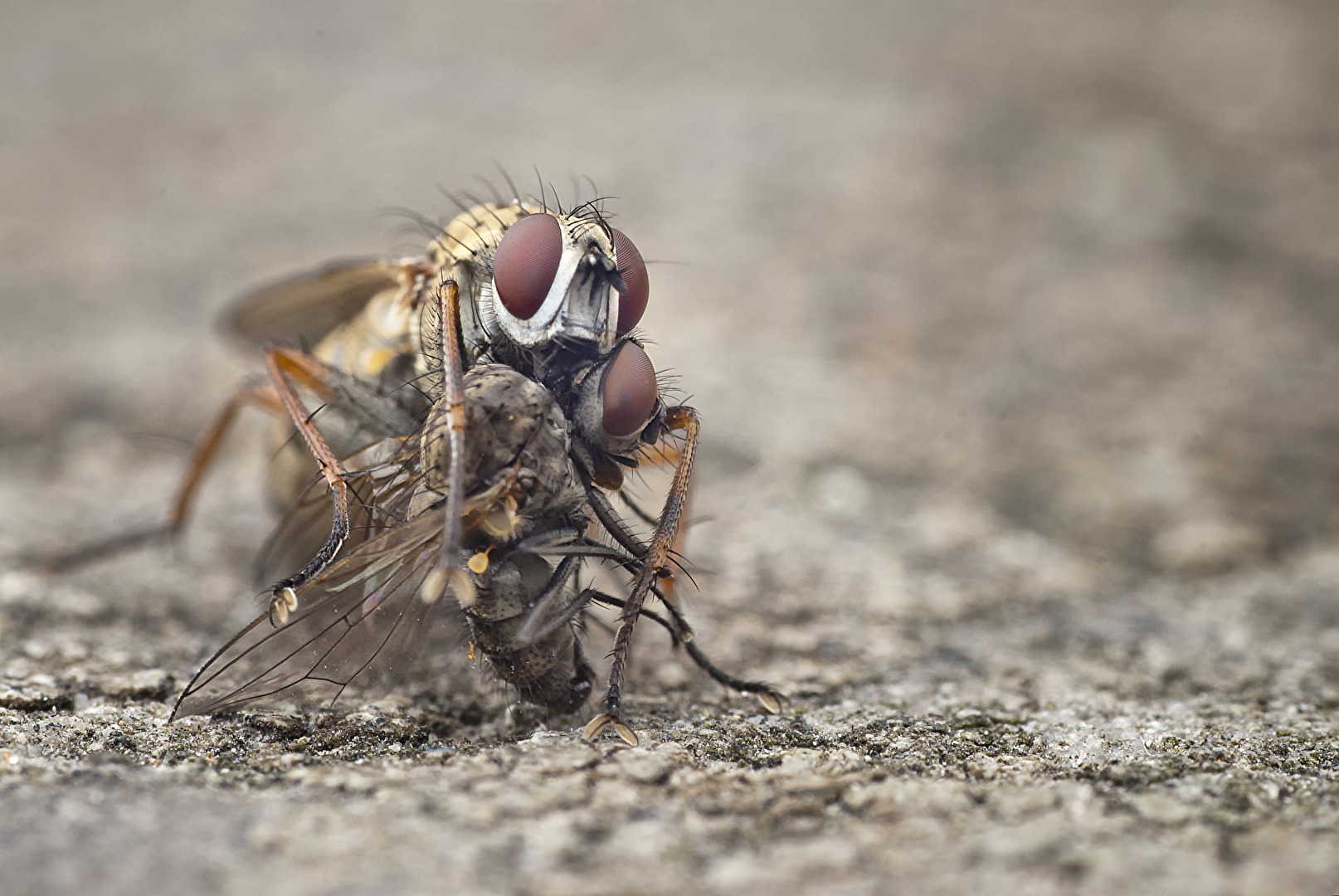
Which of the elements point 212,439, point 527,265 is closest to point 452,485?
point 527,265

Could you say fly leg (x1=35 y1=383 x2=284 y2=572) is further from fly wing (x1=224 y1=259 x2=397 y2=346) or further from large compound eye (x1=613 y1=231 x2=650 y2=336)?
large compound eye (x1=613 y1=231 x2=650 y2=336)

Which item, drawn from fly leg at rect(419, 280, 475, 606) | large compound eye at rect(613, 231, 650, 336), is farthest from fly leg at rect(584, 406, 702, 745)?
fly leg at rect(419, 280, 475, 606)

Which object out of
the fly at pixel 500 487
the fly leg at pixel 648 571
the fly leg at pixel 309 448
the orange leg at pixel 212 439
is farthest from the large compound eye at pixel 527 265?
the orange leg at pixel 212 439

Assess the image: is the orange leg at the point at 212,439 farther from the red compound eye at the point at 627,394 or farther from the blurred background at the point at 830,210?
the red compound eye at the point at 627,394

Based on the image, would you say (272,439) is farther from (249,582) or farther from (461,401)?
(461,401)

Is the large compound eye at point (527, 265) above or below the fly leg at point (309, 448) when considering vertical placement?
above

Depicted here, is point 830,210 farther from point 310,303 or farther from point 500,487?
point 500,487

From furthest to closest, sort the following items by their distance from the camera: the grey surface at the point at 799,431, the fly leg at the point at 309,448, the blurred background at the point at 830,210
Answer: the blurred background at the point at 830,210 < the fly leg at the point at 309,448 < the grey surface at the point at 799,431
